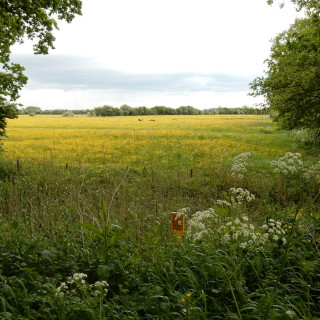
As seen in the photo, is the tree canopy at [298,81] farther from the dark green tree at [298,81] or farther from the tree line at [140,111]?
the tree line at [140,111]

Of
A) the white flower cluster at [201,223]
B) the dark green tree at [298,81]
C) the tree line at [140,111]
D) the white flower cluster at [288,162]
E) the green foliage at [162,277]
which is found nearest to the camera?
the green foliage at [162,277]

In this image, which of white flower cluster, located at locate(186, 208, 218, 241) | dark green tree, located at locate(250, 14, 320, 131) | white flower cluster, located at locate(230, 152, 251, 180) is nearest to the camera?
white flower cluster, located at locate(186, 208, 218, 241)

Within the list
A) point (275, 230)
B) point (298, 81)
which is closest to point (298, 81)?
point (298, 81)

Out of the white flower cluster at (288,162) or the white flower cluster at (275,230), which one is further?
the white flower cluster at (288,162)

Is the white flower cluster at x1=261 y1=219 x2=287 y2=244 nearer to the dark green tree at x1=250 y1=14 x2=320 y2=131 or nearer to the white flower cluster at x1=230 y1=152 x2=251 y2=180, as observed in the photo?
the white flower cluster at x1=230 y1=152 x2=251 y2=180

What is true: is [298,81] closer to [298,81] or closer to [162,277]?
[298,81]

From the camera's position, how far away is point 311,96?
12094 millimetres

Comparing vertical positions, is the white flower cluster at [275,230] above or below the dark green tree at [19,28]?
below

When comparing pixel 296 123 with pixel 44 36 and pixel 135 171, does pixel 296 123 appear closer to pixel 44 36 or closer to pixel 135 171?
pixel 135 171

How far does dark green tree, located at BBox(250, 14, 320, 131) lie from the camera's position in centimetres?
1165

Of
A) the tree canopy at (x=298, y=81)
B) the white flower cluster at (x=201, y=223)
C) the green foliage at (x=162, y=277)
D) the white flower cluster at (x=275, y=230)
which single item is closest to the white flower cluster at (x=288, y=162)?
the green foliage at (x=162, y=277)

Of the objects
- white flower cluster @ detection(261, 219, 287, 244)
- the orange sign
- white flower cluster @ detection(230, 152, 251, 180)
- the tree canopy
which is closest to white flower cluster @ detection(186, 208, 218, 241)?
the orange sign

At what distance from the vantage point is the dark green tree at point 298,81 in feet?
38.2

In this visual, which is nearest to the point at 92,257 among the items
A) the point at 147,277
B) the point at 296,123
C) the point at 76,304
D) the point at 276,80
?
the point at 147,277
